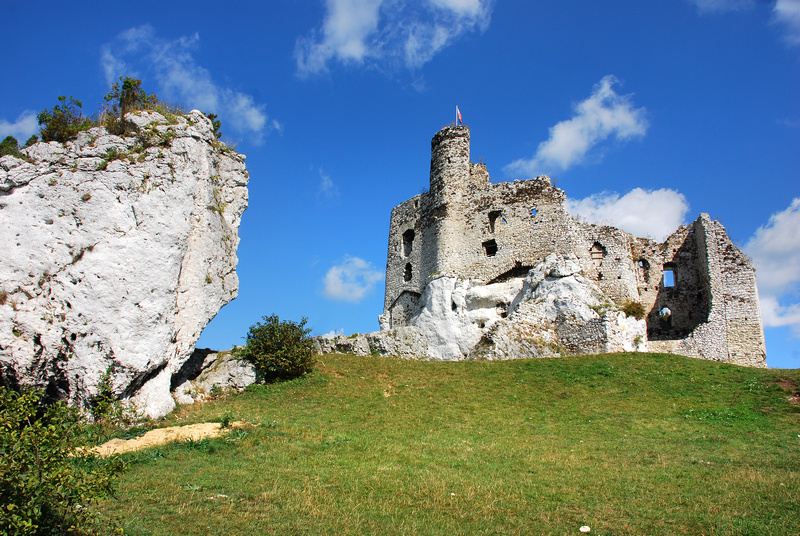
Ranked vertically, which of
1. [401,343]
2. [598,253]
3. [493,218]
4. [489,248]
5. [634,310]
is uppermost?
[493,218]

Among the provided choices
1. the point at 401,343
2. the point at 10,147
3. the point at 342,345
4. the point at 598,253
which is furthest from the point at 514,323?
the point at 10,147

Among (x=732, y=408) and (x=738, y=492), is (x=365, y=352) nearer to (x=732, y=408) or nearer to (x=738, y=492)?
(x=732, y=408)

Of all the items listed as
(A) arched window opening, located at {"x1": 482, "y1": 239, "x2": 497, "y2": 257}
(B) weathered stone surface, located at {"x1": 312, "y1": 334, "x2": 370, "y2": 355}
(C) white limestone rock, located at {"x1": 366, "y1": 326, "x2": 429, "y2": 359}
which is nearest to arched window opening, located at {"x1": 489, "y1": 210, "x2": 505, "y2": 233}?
(A) arched window opening, located at {"x1": 482, "y1": 239, "x2": 497, "y2": 257}

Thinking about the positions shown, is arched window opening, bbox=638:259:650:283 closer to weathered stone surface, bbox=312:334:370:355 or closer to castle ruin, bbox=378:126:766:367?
castle ruin, bbox=378:126:766:367

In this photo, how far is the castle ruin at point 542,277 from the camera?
25.7 m

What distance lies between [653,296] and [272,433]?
→ 25.4m

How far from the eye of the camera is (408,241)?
3466 centimetres

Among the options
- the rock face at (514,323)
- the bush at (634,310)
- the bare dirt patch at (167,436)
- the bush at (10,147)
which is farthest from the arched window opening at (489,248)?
the bush at (10,147)

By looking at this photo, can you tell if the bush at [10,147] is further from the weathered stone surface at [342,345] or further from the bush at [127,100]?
the weathered stone surface at [342,345]

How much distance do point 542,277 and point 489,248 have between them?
4.22m

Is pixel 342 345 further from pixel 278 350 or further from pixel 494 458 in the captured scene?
pixel 494 458

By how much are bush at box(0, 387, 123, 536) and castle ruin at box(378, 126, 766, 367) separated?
65.5 feet

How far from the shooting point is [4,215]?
16094 mm

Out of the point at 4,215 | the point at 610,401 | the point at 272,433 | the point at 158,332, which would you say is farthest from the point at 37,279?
the point at 610,401
